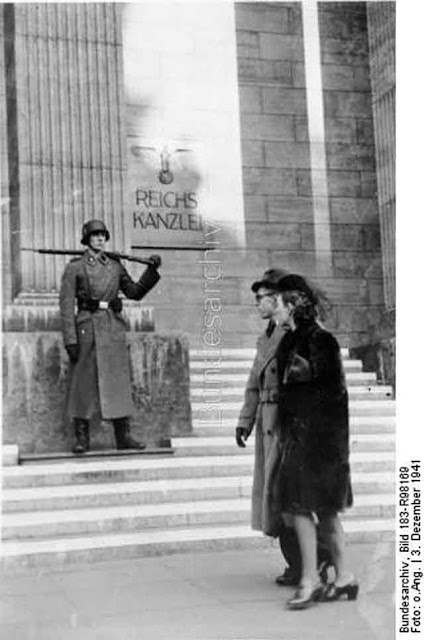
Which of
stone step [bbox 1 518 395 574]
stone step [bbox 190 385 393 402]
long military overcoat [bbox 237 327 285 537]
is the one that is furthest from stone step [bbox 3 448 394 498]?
long military overcoat [bbox 237 327 285 537]

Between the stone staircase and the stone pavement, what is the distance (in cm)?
26

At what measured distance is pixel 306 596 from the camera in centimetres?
638

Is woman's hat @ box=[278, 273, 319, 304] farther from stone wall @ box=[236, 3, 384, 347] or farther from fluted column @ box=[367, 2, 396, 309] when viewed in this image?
stone wall @ box=[236, 3, 384, 347]

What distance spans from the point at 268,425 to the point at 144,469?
7.05ft

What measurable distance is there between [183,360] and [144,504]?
5.78 feet

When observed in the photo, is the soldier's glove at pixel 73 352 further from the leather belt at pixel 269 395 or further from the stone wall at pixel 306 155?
the stone wall at pixel 306 155

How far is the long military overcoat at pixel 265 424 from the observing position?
6.79m

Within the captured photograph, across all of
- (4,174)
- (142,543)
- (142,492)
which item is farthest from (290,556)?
(4,174)

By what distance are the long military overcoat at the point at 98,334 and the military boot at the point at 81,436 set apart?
6cm

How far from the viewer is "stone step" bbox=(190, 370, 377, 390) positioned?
29.2 ft

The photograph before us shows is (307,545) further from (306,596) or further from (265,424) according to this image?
(265,424)

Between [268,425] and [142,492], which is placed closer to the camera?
[268,425]
